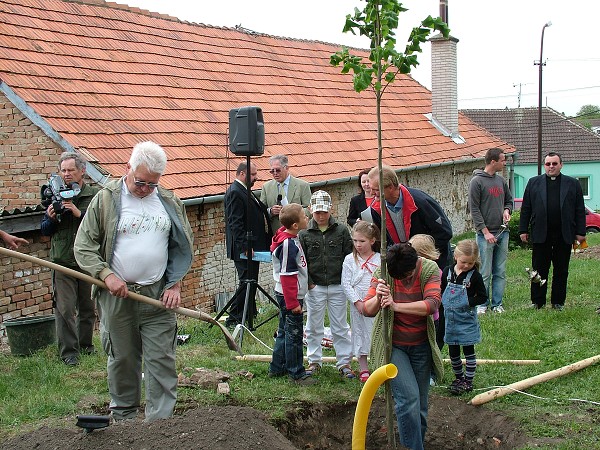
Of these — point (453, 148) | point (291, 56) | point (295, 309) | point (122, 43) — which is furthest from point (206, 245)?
point (453, 148)

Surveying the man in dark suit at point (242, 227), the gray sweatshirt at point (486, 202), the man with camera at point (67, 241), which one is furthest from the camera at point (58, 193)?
the gray sweatshirt at point (486, 202)

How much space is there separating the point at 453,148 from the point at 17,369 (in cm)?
1672

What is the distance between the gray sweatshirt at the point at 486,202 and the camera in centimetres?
992

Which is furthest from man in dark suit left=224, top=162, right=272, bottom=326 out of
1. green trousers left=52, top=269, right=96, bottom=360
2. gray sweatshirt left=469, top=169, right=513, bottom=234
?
gray sweatshirt left=469, top=169, right=513, bottom=234

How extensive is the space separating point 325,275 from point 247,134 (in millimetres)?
2342

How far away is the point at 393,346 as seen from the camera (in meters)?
5.26

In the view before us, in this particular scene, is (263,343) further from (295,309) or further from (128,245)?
(128,245)

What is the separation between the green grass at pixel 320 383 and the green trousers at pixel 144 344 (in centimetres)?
77

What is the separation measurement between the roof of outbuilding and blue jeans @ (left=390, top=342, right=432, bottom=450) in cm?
3983

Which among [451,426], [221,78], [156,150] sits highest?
[221,78]

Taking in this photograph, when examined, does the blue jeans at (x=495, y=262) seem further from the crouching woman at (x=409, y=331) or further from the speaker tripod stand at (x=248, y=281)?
the crouching woman at (x=409, y=331)

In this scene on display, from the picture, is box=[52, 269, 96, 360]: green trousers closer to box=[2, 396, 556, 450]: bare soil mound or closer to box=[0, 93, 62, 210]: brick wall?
box=[2, 396, 556, 450]: bare soil mound

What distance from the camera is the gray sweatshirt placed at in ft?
32.6

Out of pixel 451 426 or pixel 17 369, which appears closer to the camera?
pixel 451 426
